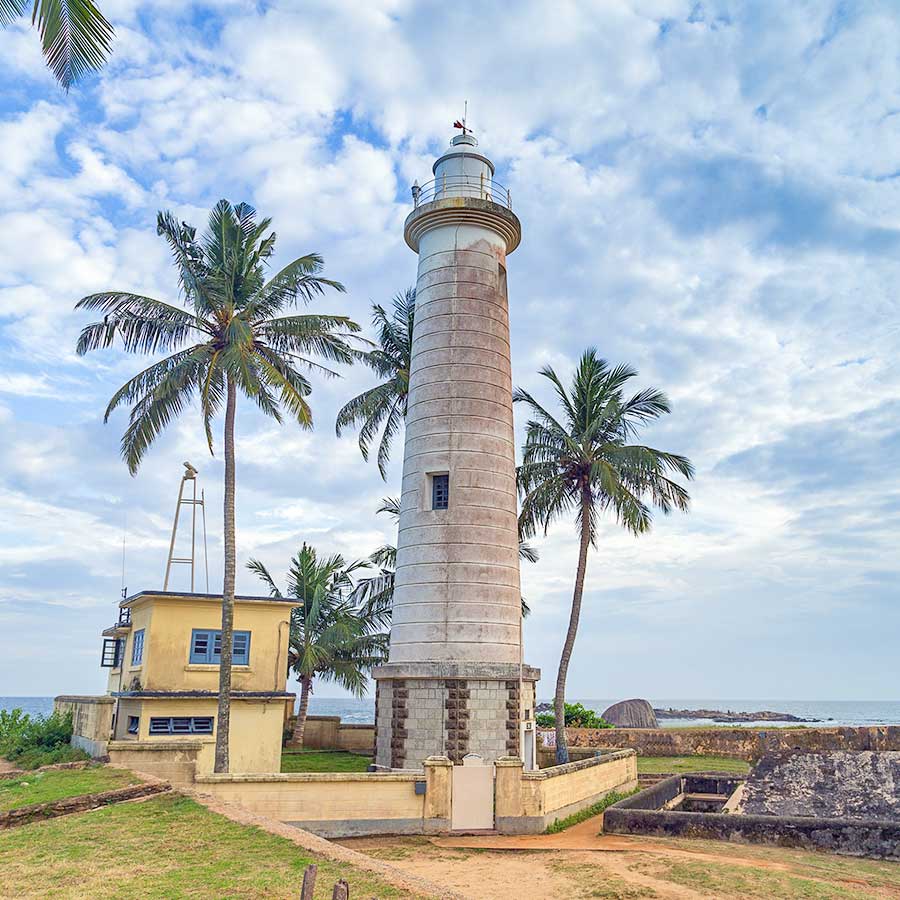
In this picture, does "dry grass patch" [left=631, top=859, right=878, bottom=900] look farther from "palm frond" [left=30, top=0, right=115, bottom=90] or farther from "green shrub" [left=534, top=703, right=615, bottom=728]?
"green shrub" [left=534, top=703, right=615, bottom=728]

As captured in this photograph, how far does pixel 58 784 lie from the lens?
17.0 m

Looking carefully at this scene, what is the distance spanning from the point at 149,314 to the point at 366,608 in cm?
1872

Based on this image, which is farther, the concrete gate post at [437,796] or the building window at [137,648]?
the building window at [137,648]

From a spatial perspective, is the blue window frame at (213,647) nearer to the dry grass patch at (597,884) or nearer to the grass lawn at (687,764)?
the dry grass patch at (597,884)

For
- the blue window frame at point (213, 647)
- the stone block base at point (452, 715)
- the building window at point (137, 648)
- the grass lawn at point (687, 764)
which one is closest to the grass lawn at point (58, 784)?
A: the building window at point (137, 648)

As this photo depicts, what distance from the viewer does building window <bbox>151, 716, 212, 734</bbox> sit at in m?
22.1

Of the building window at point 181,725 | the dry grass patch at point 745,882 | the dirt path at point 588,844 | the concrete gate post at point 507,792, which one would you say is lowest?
the dirt path at point 588,844

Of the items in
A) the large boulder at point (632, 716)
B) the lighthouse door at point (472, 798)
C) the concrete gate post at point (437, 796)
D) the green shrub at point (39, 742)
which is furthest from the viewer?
the large boulder at point (632, 716)

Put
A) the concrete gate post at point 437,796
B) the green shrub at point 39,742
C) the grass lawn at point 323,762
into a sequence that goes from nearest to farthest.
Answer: the concrete gate post at point 437,796 < the green shrub at point 39,742 < the grass lawn at point 323,762

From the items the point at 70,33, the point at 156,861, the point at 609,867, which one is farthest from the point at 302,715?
the point at 70,33

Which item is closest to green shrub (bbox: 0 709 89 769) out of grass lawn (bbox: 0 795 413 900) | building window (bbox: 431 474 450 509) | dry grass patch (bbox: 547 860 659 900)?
grass lawn (bbox: 0 795 413 900)

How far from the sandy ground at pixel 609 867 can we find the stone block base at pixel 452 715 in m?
2.80

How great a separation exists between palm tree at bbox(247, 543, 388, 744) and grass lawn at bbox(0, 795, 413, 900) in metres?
21.1

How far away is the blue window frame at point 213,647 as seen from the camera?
919 inches
